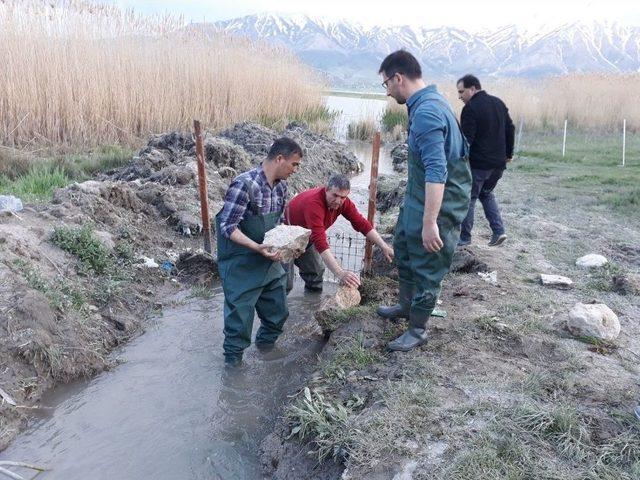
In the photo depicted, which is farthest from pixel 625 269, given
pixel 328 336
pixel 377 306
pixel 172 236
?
pixel 172 236

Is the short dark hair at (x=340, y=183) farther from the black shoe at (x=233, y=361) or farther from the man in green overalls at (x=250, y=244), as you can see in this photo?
the black shoe at (x=233, y=361)

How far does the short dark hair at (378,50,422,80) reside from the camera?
313 centimetres

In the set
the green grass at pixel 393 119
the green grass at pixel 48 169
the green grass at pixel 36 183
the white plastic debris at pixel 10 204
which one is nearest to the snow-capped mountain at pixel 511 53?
the green grass at pixel 393 119

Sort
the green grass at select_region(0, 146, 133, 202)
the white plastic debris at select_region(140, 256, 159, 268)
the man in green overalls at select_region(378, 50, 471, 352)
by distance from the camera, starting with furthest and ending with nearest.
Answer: the green grass at select_region(0, 146, 133, 202) < the white plastic debris at select_region(140, 256, 159, 268) < the man in green overalls at select_region(378, 50, 471, 352)

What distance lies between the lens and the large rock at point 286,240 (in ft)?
11.8

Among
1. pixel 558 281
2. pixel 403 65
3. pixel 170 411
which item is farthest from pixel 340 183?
pixel 558 281

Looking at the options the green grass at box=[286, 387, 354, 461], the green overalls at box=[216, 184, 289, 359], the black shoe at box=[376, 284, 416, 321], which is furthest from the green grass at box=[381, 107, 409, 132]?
the green grass at box=[286, 387, 354, 461]

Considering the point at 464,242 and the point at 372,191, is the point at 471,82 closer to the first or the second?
the point at 372,191

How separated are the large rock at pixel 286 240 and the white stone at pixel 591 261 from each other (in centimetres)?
311

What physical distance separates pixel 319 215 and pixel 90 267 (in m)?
2.28

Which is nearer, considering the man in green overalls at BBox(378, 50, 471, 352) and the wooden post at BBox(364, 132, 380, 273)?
the man in green overalls at BBox(378, 50, 471, 352)

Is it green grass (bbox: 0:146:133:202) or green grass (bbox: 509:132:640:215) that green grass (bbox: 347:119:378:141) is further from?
green grass (bbox: 0:146:133:202)

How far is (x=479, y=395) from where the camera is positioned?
9.78ft

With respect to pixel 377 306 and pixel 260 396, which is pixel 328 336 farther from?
pixel 260 396
